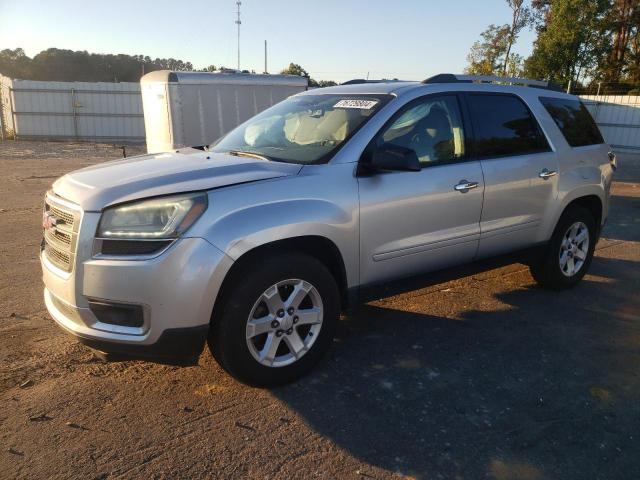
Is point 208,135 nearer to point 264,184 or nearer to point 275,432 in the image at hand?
point 264,184

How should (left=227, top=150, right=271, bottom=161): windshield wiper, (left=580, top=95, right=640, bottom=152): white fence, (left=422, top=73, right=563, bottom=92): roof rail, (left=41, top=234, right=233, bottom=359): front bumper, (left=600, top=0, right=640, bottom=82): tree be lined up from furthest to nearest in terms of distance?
(left=600, top=0, right=640, bottom=82): tree, (left=580, top=95, right=640, bottom=152): white fence, (left=422, top=73, right=563, bottom=92): roof rail, (left=227, top=150, right=271, bottom=161): windshield wiper, (left=41, top=234, right=233, bottom=359): front bumper

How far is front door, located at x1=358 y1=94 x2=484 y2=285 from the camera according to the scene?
349 cm

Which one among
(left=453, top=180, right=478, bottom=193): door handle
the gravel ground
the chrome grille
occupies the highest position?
(left=453, top=180, right=478, bottom=193): door handle

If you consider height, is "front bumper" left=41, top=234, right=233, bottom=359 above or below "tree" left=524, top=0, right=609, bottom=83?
below

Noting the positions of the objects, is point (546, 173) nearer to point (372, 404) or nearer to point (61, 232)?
point (372, 404)

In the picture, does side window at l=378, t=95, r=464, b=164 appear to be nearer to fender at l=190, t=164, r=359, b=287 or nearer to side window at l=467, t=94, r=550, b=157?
side window at l=467, t=94, r=550, b=157

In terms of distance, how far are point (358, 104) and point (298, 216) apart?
118 cm

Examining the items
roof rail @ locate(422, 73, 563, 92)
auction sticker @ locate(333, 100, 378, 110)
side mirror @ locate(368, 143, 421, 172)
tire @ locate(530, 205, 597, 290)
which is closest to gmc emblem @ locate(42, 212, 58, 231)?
side mirror @ locate(368, 143, 421, 172)

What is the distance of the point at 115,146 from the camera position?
20.8 meters

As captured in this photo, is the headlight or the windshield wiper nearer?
the headlight

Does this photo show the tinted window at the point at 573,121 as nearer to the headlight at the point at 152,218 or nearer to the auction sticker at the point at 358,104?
the auction sticker at the point at 358,104

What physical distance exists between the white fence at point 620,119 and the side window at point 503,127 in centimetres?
A: 2074

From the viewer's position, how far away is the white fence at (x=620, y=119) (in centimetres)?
2247

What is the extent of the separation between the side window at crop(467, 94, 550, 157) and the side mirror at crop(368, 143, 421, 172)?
102 cm
